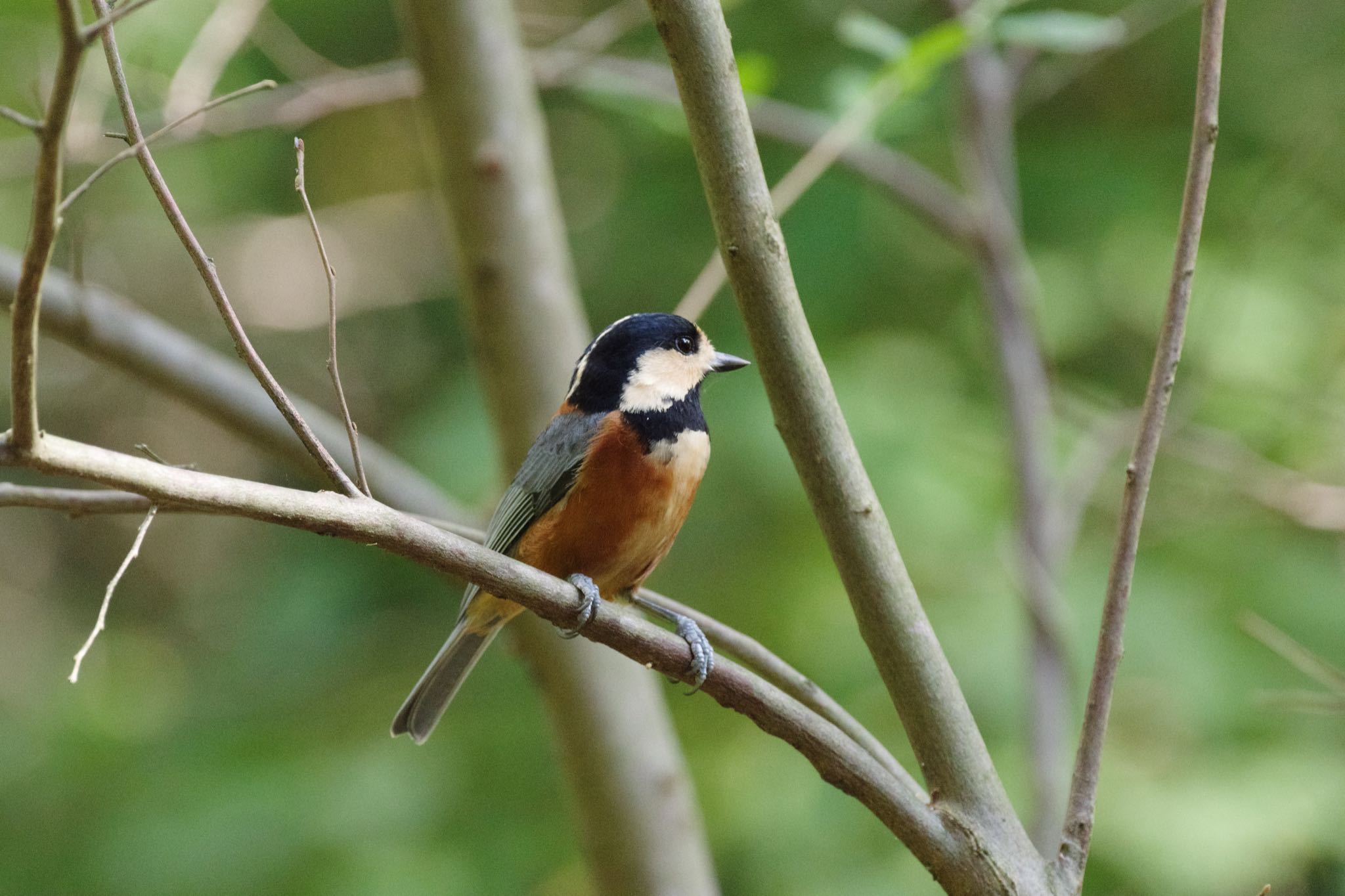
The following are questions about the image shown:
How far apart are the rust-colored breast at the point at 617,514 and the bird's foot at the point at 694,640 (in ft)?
0.39

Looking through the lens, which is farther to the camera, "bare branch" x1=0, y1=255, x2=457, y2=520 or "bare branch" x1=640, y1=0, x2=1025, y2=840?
"bare branch" x1=0, y1=255, x2=457, y2=520

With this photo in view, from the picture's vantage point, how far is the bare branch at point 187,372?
12.2 ft

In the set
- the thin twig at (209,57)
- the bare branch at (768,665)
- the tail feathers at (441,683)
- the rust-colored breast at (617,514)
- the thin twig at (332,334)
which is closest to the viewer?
the thin twig at (332,334)

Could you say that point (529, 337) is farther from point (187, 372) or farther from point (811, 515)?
point (811, 515)

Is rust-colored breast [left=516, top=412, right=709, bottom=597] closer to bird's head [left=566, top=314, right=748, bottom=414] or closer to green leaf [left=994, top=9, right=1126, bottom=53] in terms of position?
bird's head [left=566, top=314, right=748, bottom=414]

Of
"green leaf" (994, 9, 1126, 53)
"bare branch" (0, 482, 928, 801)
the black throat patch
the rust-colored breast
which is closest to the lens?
"bare branch" (0, 482, 928, 801)

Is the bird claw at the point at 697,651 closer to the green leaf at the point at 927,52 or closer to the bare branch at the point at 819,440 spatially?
the bare branch at the point at 819,440

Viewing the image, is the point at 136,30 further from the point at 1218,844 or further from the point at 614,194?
the point at 1218,844

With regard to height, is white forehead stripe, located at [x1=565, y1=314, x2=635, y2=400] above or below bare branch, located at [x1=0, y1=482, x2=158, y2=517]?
above

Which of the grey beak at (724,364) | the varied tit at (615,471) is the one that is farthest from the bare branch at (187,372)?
the grey beak at (724,364)

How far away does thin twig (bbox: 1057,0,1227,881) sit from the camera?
2.04 metres

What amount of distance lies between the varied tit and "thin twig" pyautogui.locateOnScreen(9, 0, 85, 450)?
4.89 feet

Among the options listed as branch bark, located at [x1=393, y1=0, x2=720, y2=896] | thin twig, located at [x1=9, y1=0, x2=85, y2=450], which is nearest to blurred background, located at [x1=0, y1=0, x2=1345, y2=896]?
branch bark, located at [x1=393, y1=0, x2=720, y2=896]

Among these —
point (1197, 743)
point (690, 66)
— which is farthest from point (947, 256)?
point (690, 66)
